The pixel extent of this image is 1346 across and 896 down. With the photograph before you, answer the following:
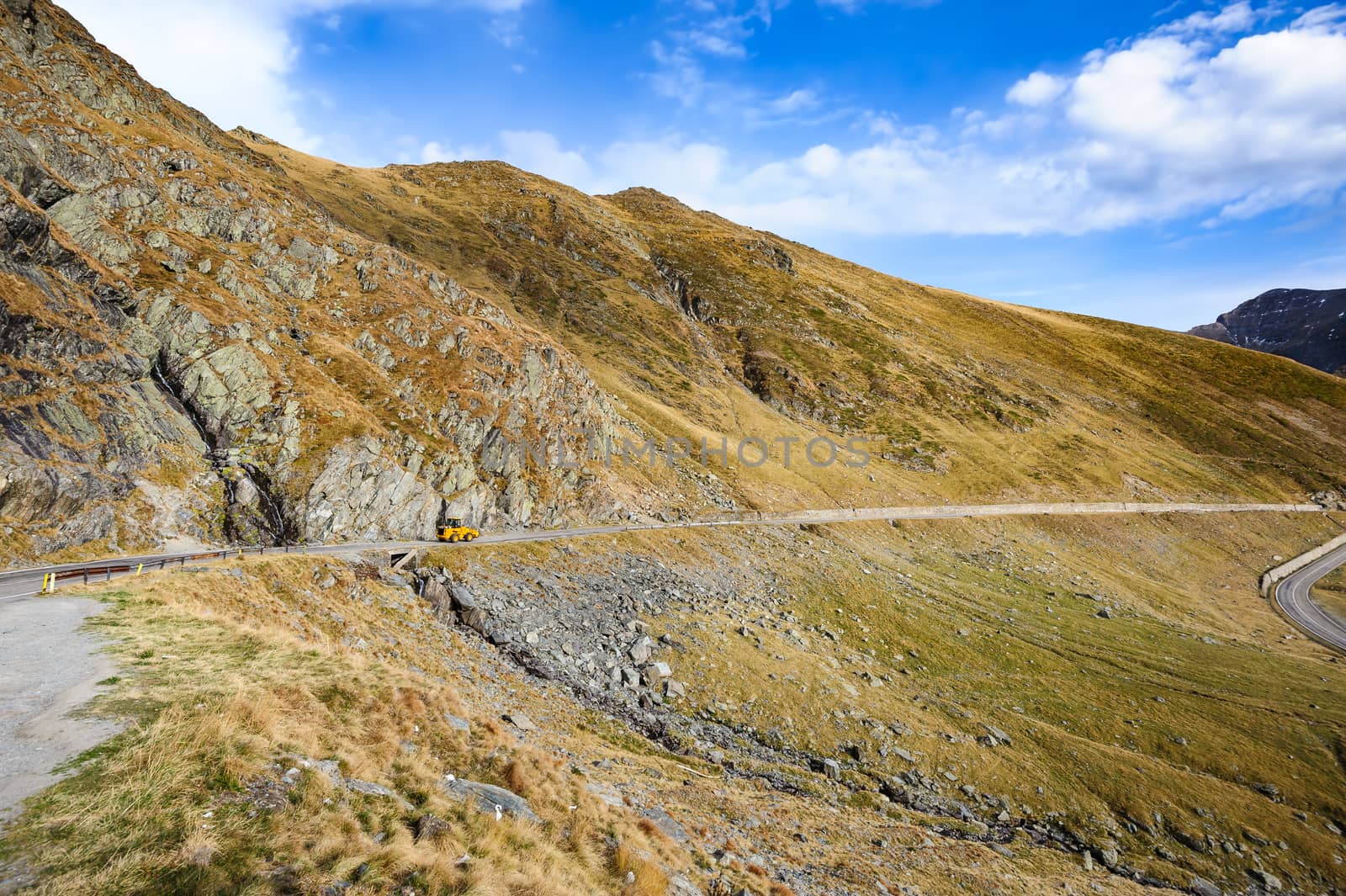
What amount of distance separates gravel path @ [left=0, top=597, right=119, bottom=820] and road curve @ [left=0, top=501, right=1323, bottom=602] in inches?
193

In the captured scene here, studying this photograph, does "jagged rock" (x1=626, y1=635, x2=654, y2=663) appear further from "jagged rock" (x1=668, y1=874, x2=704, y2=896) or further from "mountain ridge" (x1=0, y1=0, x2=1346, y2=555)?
"mountain ridge" (x1=0, y1=0, x2=1346, y2=555)

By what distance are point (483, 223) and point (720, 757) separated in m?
Result: 144

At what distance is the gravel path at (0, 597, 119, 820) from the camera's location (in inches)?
424

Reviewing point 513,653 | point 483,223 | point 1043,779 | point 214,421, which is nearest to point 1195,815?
point 1043,779

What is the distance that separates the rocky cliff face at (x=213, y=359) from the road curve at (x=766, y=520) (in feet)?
10.3

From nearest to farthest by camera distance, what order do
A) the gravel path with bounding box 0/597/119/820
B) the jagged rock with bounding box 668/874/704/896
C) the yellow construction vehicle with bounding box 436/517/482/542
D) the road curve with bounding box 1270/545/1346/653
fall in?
1. the gravel path with bounding box 0/597/119/820
2. the jagged rock with bounding box 668/874/704/896
3. the yellow construction vehicle with bounding box 436/517/482/542
4. the road curve with bounding box 1270/545/1346/653

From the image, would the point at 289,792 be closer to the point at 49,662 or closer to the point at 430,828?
the point at 430,828

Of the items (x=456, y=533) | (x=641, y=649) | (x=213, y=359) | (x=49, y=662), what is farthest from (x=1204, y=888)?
(x=213, y=359)

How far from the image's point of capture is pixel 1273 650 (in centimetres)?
5384

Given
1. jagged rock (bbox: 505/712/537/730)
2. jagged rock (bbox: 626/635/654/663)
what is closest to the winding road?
jagged rock (bbox: 505/712/537/730)

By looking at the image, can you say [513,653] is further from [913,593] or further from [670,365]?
[670,365]

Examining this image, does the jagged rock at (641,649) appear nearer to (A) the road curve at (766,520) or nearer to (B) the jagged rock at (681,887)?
(A) the road curve at (766,520)

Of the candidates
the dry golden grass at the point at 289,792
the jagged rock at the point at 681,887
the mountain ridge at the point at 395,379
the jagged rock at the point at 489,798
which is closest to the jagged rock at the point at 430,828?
the dry golden grass at the point at 289,792

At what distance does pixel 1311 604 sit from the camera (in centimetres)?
6919
